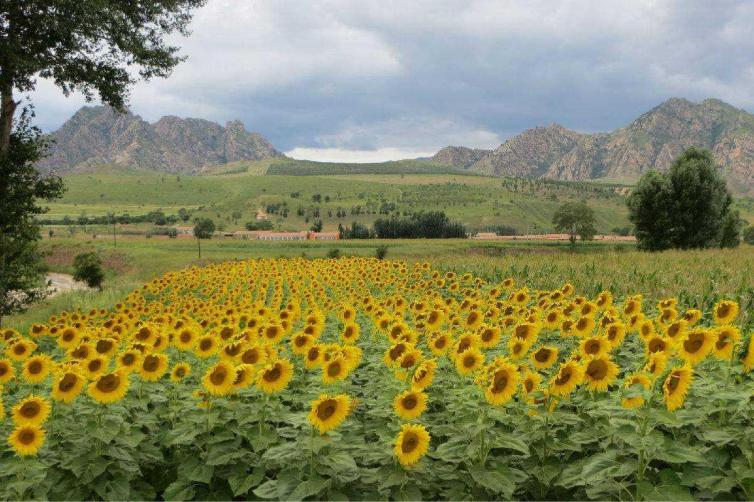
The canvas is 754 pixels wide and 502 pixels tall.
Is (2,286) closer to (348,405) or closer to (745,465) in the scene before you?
(348,405)

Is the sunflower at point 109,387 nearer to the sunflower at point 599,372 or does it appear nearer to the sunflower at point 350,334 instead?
the sunflower at point 350,334

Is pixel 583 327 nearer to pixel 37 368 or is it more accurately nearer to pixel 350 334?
pixel 350 334

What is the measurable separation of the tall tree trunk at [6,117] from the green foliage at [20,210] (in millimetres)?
222

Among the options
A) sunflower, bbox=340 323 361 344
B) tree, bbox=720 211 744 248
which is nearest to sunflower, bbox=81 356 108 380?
sunflower, bbox=340 323 361 344

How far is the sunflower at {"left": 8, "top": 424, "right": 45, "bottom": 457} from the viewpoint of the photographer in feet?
14.6

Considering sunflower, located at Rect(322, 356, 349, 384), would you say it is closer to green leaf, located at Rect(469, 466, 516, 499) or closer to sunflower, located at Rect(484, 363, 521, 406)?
sunflower, located at Rect(484, 363, 521, 406)

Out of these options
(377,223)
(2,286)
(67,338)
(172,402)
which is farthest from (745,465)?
(377,223)

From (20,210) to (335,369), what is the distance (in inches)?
808

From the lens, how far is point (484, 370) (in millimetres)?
5211

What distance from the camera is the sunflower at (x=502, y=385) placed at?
15.3 feet

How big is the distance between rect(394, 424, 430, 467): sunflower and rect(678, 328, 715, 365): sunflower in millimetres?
2554

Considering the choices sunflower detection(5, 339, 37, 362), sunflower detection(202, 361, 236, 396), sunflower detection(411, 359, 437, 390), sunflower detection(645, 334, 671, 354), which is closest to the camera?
sunflower detection(411, 359, 437, 390)

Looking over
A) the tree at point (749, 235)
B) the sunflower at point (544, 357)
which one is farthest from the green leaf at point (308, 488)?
the tree at point (749, 235)

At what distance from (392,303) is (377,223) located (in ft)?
451
